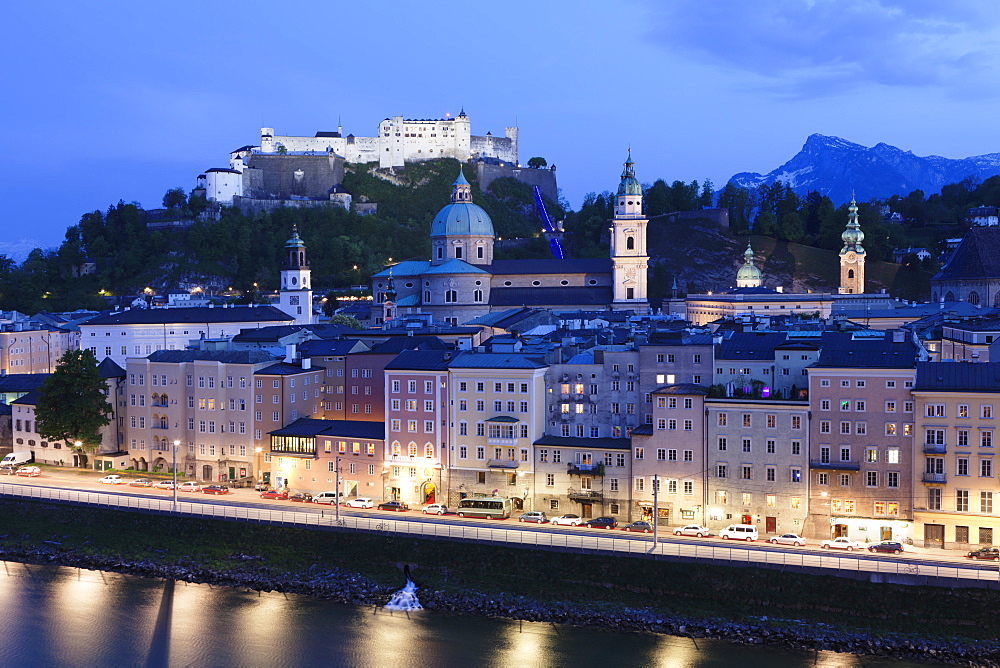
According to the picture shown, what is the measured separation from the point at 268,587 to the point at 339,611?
3.48m

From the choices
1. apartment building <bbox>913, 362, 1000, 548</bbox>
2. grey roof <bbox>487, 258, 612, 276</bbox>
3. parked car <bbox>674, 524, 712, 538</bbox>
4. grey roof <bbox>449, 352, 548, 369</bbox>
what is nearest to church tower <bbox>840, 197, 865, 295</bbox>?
grey roof <bbox>487, 258, 612, 276</bbox>

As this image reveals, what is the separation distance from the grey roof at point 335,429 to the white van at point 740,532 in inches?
532

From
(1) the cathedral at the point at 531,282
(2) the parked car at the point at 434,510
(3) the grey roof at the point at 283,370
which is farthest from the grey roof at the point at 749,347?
(1) the cathedral at the point at 531,282

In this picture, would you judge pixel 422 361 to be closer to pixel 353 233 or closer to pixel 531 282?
pixel 531 282

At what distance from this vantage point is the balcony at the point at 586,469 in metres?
36.4

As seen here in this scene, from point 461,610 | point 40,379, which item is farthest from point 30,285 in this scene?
point 461,610

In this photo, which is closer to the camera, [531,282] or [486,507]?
[486,507]

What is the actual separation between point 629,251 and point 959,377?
153 feet

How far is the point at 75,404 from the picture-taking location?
45219mm

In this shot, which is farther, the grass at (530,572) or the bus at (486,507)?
the bus at (486,507)

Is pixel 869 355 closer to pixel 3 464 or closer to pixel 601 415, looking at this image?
pixel 601 415

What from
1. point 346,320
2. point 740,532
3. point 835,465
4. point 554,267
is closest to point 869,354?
point 835,465

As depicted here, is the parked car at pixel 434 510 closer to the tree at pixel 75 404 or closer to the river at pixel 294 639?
the river at pixel 294 639

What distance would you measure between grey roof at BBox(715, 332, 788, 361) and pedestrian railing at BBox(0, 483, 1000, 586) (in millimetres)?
7348
